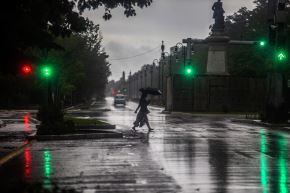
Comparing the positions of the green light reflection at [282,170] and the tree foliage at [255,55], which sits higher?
the tree foliage at [255,55]

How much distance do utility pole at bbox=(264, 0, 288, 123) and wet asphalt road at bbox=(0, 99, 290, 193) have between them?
664 inches

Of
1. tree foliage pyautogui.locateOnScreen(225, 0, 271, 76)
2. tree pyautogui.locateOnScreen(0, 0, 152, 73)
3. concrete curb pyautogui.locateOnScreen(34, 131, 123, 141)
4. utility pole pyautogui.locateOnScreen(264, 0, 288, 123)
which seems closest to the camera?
tree pyautogui.locateOnScreen(0, 0, 152, 73)

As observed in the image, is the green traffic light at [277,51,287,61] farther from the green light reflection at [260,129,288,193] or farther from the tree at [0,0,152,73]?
the tree at [0,0,152,73]

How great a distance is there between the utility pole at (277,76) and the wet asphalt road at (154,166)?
664 inches

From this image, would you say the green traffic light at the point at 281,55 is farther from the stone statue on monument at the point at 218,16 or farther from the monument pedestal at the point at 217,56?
the stone statue on monument at the point at 218,16

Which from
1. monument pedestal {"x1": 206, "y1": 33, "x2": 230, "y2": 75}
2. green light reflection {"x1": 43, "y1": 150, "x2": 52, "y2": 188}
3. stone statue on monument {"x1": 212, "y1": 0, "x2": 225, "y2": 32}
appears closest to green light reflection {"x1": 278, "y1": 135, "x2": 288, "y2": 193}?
green light reflection {"x1": 43, "y1": 150, "x2": 52, "y2": 188}

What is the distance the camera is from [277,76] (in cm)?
3881

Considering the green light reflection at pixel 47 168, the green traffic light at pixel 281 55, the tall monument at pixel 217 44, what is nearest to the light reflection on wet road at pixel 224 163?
the green light reflection at pixel 47 168

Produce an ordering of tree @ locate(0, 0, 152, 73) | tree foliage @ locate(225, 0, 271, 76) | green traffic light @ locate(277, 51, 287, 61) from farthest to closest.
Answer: tree foliage @ locate(225, 0, 271, 76) < green traffic light @ locate(277, 51, 287, 61) < tree @ locate(0, 0, 152, 73)

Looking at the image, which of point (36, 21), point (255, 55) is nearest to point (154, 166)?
point (36, 21)

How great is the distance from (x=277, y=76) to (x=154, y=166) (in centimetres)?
2624

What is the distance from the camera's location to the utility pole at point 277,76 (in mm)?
37250

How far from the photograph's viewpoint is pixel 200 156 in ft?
54.4

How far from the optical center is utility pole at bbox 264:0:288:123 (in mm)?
37250
